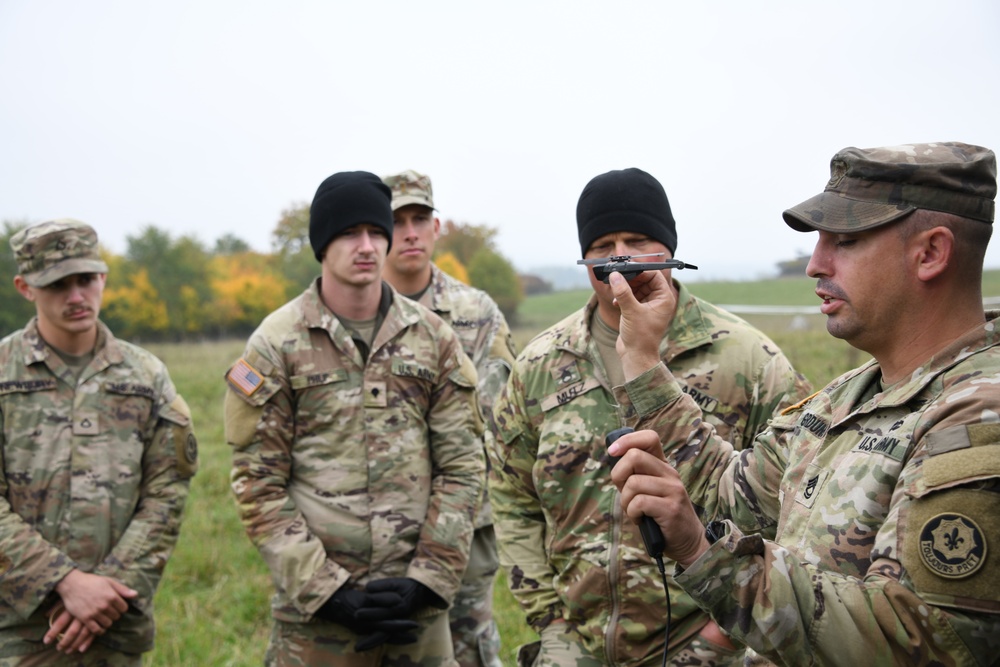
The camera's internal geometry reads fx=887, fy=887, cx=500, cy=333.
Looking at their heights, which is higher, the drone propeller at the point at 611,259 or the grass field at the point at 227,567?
the drone propeller at the point at 611,259

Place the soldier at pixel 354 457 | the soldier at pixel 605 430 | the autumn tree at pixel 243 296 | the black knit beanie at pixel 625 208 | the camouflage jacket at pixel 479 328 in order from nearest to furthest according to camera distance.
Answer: the soldier at pixel 605 430
the black knit beanie at pixel 625 208
the soldier at pixel 354 457
the camouflage jacket at pixel 479 328
the autumn tree at pixel 243 296

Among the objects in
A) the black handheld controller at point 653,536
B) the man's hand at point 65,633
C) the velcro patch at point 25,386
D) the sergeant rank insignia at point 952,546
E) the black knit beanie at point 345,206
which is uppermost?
the black knit beanie at point 345,206

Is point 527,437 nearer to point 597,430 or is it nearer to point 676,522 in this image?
point 597,430

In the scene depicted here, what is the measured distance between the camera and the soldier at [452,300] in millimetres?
5008

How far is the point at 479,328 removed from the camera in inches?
211

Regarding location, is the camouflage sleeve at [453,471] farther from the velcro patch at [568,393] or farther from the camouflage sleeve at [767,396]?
the camouflage sleeve at [767,396]

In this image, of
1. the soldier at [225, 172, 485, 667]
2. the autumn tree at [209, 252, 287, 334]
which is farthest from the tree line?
the soldier at [225, 172, 485, 667]

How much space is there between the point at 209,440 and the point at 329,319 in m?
8.23

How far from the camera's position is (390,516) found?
4.05m

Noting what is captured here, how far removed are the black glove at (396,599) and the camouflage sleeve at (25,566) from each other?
55.2 inches

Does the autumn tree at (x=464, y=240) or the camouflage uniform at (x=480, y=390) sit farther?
the autumn tree at (x=464, y=240)

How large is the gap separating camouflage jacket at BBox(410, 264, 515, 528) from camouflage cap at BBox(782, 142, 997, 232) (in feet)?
10.8

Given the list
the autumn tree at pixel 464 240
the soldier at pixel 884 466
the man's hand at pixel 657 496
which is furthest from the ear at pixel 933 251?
the autumn tree at pixel 464 240

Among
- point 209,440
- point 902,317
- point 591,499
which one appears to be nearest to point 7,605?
point 591,499
